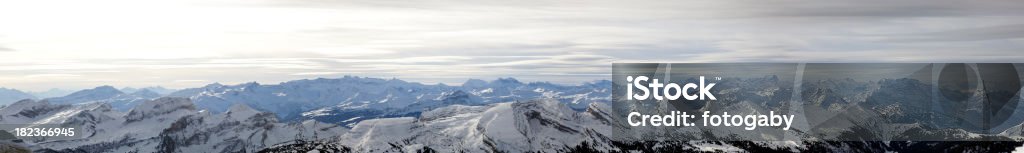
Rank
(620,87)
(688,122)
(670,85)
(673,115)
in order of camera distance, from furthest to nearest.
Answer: (688,122) → (620,87) → (673,115) → (670,85)

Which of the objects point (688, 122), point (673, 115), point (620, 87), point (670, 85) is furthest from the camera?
point (688, 122)

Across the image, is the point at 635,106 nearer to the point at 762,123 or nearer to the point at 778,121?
the point at 762,123

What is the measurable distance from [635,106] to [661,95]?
385 inches

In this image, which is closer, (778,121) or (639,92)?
(639,92)

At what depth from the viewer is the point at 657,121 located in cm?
12888

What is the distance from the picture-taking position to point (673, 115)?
136 metres

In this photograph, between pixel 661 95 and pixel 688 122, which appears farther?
pixel 688 122

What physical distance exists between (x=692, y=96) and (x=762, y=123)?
17.4m

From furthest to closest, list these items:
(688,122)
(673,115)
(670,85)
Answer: (688,122) → (673,115) → (670,85)

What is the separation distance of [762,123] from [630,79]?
90.8 feet

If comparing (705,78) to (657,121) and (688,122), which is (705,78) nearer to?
(688,122)

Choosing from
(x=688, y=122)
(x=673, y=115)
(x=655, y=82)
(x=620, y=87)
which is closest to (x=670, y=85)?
(x=655, y=82)

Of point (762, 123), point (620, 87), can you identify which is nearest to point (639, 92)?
point (620, 87)

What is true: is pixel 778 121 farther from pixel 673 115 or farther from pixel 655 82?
pixel 655 82
